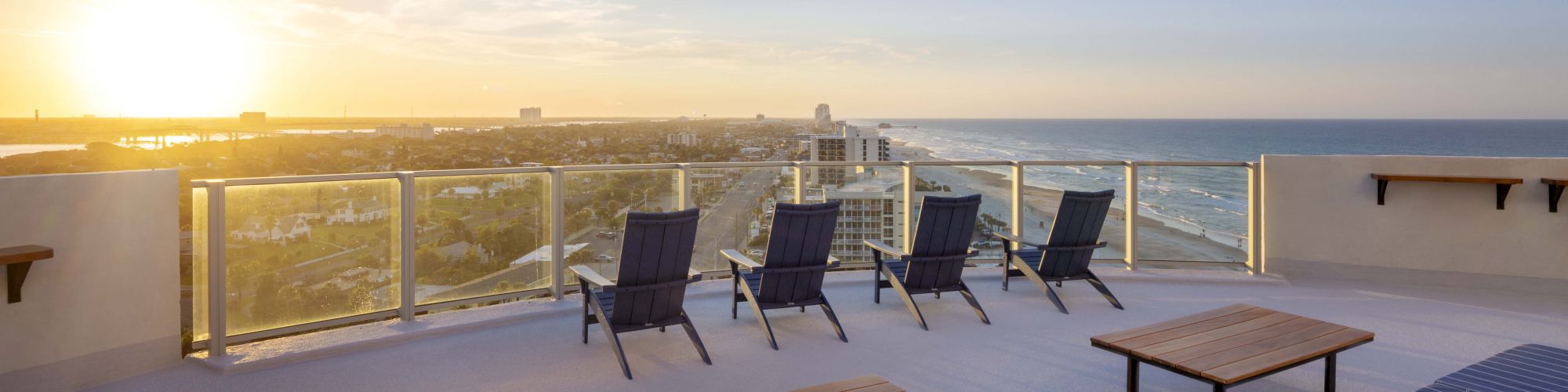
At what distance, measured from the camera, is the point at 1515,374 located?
288cm

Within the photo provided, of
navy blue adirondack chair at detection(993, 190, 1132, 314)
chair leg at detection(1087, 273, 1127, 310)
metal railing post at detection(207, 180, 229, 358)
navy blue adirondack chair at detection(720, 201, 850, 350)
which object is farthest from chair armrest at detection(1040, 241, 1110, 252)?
metal railing post at detection(207, 180, 229, 358)

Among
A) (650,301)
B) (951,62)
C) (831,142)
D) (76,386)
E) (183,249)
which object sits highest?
(951,62)

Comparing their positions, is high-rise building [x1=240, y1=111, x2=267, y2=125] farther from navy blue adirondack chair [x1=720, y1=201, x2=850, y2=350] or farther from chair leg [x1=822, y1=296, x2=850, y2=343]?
chair leg [x1=822, y1=296, x2=850, y2=343]

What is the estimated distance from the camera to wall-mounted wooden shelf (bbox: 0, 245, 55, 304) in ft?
11.3

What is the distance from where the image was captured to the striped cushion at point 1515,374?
2.73m

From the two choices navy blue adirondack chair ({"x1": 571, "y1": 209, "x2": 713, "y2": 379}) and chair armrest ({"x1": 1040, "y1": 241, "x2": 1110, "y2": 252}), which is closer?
navy blue adirondack chair ({"x1": 571, "y1": 209, "x2": 713, "y2": 379})

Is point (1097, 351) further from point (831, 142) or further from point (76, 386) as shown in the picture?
point (831, 142)

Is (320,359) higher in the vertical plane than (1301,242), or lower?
lower

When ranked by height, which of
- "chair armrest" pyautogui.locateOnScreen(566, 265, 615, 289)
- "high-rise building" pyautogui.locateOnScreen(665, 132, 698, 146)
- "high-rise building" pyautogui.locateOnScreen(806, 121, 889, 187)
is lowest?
"chair armrest" pyautogui.locateOnScreen(566, 265, 615, 289)

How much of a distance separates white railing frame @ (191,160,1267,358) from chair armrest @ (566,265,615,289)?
1.17 meters

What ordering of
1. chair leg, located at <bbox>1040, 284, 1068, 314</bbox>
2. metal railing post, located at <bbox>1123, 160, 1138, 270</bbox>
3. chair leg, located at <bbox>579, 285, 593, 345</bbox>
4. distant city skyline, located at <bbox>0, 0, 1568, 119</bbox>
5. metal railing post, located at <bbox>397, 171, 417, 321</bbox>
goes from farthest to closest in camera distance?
distant city skyline, located at <bbox>0, 0, 1568, 119</bbox> < metal railing post, located at <bbox>1123, 160, 1138, 270</bbox> < chair leg, located at <bbox>1040, 284, 1068, 314</bbox> < metal railing post, located at <bbox>397, 171, 417, 321</bbox> < chair leg, located at <bbox>579, 285, 593, 345</bbox>

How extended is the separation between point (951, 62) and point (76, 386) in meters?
23.3

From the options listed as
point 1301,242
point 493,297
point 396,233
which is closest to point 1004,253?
point 1301,242

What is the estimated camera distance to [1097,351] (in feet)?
14.5
